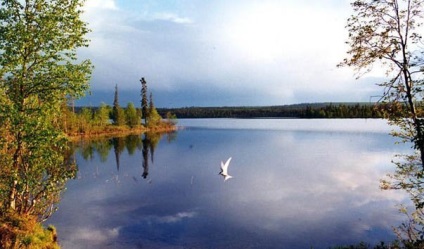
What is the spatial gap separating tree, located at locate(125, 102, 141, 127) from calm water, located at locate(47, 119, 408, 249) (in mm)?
86250

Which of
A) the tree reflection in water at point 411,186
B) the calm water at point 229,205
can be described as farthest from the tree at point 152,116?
the tree reflection in water at point 411,186

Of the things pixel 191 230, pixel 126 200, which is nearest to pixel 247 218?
pixel 191 230

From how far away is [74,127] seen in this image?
122m

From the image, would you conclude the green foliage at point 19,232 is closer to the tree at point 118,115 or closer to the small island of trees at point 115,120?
the small island of trees at point 115,120

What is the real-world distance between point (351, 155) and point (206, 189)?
42.9 metres

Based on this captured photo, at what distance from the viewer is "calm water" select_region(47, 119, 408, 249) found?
27484 mm

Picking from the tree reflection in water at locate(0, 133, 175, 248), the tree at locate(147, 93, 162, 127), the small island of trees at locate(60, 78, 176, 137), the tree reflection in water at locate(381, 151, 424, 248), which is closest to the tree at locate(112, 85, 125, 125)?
the small island of trees at locate(60, 78, 176, 137)

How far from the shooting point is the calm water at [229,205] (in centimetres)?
2748

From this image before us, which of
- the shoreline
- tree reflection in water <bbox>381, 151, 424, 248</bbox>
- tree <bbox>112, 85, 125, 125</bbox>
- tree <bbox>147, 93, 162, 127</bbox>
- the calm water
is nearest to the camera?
tree reflection in water <bbox>381, 151, 424, 248</bbox>

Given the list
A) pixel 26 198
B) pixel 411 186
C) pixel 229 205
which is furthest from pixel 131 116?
pixel 411 186

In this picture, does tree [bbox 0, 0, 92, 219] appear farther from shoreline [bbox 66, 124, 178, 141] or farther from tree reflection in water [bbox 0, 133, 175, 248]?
shoreline [bbox 66, 124, 178, 141]

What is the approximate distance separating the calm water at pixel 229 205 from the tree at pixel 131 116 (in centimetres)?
8625

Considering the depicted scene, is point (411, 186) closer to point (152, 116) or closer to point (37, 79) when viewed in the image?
point (37, 79)

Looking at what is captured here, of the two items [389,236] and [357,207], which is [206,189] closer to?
[357,207]
